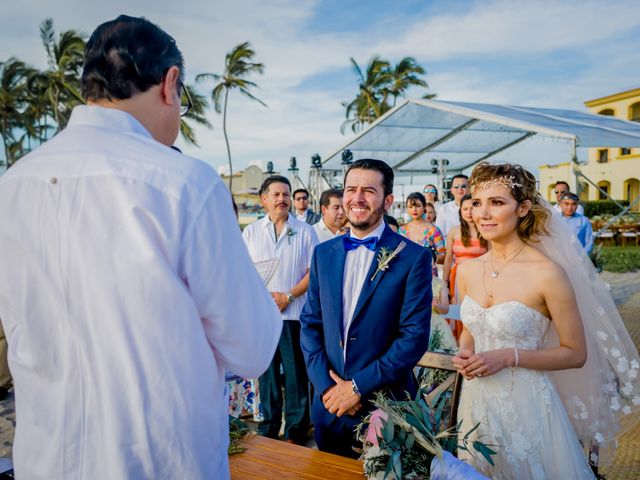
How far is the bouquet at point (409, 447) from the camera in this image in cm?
158

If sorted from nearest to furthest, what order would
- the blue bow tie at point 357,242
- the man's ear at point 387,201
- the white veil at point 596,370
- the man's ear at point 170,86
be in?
the man's ear at point 170,86 < the white veil at point 596,370 < the blue bow tie at point 357,242 < the man's ear at point 387,201

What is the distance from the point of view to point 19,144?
42031 millimetres

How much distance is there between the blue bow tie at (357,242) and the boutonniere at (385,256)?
8 cm

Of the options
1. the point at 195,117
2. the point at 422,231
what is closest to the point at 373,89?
the point at 195,117

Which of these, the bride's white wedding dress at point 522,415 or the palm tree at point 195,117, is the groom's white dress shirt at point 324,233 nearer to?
the bride's white wedding dress at point 522,415

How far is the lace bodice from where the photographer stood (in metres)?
2.22

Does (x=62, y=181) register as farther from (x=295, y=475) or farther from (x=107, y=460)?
(x=295, y=475)

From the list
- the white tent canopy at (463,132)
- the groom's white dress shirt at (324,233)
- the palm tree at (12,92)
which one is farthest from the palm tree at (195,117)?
the groom's white dress shirt at (324,233)

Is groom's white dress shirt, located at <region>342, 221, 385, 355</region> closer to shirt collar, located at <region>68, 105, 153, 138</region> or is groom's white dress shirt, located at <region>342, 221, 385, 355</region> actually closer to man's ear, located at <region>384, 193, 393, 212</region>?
man's ear, located at <region>384, 193, 393, 212</region>

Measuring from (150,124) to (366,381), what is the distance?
5.52 ft

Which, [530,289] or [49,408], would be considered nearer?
[49,408]

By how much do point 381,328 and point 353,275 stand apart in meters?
0.34

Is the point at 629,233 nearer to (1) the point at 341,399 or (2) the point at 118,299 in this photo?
(1) the point at 341,399

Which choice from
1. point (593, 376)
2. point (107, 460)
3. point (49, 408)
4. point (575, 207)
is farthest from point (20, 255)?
point (575, 207)
